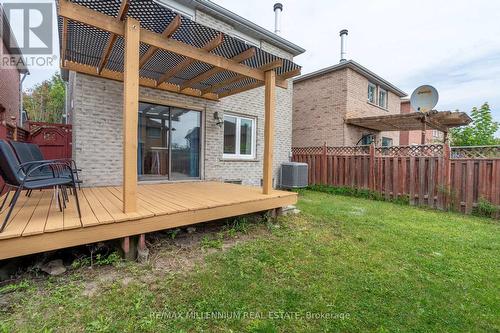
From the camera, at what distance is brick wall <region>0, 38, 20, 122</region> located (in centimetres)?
883

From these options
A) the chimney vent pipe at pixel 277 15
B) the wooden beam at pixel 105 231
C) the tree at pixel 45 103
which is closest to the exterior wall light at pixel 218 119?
the wooden beam at pixel 105 231

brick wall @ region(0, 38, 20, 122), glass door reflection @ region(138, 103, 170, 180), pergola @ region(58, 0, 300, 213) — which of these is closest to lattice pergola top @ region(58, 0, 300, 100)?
pergola @ region(58, 0, 300, 213)

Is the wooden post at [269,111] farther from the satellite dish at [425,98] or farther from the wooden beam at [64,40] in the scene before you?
the satellite dish at [425,98]

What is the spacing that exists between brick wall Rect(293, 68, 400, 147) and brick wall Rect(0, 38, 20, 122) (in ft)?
38.6

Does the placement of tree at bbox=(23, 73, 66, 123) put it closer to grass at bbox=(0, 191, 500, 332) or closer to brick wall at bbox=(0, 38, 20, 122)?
brick wall at bbox=(0, 38, 20, 122)

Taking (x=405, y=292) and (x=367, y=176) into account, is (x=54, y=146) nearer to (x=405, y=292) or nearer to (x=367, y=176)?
(x=405, y=292)

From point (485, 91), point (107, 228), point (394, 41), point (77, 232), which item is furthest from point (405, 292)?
point (485, 91)

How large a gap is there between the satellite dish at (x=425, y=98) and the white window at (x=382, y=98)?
4279 mm

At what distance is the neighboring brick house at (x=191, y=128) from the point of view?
5.16 m

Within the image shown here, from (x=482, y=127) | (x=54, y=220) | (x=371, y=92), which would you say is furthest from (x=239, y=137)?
(x=482, y=127)

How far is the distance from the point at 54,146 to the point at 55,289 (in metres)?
5.66

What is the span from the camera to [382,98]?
13.2 meters

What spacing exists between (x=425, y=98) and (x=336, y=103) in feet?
10.9

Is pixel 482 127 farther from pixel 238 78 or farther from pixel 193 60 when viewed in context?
pixel 193 60
